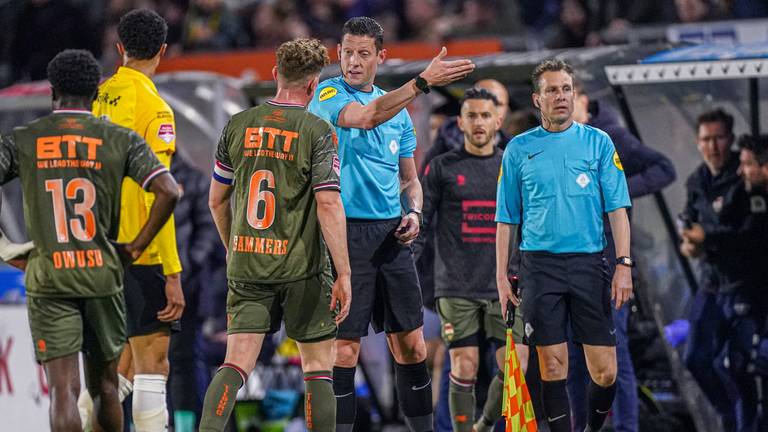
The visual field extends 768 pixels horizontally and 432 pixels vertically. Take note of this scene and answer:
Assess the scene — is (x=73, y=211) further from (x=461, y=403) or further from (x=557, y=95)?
(x=461, y=403)

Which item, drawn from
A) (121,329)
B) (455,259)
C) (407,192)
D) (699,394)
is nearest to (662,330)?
(699,394)

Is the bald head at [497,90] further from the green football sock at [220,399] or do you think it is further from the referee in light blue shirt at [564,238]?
the green football sock at [220,399]

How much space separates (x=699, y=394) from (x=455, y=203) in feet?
6.90

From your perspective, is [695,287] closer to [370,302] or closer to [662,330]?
[662,330]

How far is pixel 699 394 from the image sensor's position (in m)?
8.64

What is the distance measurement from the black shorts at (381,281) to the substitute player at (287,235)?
54 cm

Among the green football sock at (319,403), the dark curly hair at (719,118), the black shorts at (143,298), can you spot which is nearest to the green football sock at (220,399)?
the green football sock at (319,403)

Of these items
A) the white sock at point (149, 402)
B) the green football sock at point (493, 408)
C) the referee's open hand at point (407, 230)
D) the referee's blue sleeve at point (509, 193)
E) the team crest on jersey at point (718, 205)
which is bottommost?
the green football sock at point (493, 408)

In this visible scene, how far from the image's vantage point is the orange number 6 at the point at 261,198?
6.16 m

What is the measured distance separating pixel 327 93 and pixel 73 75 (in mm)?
1412

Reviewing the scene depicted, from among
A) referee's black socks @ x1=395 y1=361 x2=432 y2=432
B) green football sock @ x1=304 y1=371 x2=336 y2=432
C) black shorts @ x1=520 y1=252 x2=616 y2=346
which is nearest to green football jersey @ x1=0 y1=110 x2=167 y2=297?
green football sock @ x1=304 y1=371 x2=336 y2=432

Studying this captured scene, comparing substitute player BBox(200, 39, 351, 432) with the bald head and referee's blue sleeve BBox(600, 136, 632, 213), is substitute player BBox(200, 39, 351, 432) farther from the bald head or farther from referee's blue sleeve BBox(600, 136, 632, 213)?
the bald head

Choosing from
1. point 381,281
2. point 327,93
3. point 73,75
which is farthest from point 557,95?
point 73,75

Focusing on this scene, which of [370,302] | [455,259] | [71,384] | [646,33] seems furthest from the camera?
[646,33]
